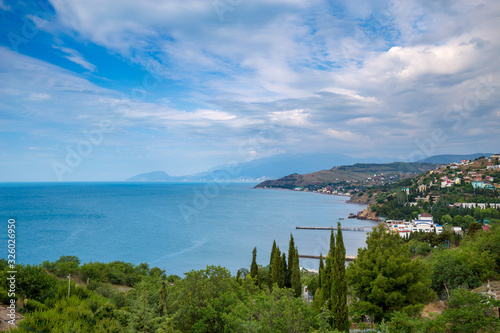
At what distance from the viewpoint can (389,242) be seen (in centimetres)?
1273

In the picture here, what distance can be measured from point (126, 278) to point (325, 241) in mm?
45266

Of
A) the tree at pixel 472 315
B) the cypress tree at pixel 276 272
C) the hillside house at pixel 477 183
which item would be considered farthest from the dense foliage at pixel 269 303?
the hillside house at pixel 477 183

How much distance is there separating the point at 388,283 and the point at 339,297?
267 centimetres

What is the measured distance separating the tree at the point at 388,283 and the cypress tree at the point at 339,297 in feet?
6.10

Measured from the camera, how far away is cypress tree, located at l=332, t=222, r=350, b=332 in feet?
33.3

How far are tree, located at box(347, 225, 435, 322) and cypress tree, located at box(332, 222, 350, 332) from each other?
1.86m

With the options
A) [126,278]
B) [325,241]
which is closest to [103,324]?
[126,278]

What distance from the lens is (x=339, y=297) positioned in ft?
34.2

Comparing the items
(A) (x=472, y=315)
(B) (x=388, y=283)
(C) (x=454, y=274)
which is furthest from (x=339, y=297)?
(C) (x=454, y=274)

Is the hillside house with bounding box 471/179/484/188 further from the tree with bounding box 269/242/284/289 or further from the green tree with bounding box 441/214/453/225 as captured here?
the tree with bounding box 269/242/284/289

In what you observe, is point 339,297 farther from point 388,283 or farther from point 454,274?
point 454,274

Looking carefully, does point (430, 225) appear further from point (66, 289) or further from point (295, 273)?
point (66, 289)

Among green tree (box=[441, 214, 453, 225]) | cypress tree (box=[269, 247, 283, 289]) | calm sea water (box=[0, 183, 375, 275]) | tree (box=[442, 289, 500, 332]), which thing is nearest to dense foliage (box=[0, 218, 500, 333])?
tree (box=[442, 289, 500, 332])

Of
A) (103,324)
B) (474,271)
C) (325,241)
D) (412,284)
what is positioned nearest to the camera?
(103,324)
